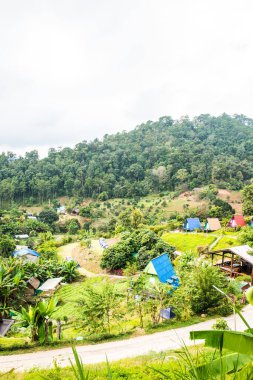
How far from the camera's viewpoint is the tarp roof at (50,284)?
71.9 ft

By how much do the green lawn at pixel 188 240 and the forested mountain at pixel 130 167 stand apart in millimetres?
27205

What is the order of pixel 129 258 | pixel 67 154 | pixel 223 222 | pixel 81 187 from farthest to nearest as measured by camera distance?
pixel 67 154, pixel 81 187, pixel 223 222, pixel 129 258

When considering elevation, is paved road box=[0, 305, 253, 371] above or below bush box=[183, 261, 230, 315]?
below

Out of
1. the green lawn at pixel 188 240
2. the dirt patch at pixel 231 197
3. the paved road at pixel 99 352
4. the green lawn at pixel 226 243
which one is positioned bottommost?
the green lawn at pixel 188 240

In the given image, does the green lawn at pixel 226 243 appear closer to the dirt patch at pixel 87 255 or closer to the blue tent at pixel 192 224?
the blue tent at pixel 192 224

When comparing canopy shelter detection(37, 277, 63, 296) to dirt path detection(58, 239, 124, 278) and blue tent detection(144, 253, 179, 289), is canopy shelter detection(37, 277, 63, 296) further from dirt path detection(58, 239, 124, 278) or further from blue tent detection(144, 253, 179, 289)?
blue tent detection(144, 253, 179, 289)

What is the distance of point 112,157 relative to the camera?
2933 inches

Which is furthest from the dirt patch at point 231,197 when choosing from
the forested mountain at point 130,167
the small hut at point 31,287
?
the small hut at point 31,287

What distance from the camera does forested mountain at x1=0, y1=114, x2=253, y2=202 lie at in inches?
2387

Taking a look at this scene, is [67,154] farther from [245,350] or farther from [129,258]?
[245,350]

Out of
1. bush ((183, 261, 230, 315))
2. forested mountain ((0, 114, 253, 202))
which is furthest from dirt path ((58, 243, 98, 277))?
forested mountain ((0, 114, 253, 202))

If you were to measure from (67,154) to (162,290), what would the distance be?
240ft

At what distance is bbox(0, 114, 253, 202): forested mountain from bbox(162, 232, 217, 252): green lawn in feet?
89.3

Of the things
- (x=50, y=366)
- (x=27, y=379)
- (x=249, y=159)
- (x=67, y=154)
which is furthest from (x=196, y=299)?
(x=67, y=154)
